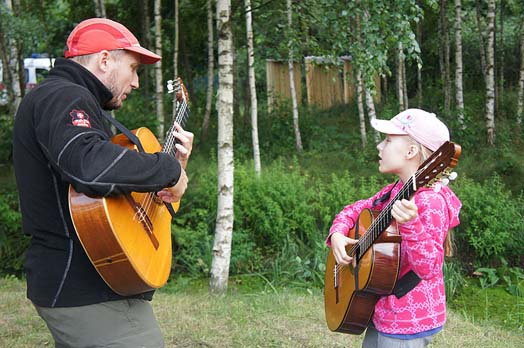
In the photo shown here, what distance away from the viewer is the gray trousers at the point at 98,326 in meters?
2.48

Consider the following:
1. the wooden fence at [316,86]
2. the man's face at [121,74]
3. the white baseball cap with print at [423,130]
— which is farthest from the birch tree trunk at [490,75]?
the man's face at [121,74]

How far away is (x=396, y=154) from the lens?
9.39 ft

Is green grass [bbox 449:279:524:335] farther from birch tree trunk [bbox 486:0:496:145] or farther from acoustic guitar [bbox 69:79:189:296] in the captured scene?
birch tree trunk [bbox 486:0:496:145]

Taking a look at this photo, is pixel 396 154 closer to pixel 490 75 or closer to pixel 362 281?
pixel 362 281

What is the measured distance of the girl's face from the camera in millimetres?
2836

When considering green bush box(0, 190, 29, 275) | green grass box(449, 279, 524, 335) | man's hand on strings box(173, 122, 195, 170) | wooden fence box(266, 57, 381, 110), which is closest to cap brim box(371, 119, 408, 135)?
man's hand on strings box(173, 122, 195, 170)

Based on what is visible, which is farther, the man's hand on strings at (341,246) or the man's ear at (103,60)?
the man's hand on strings at (341,246)

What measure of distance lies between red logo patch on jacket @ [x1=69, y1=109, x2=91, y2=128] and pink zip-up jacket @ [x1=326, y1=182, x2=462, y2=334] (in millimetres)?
1278

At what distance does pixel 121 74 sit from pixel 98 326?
998 mm

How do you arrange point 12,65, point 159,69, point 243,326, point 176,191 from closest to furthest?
1. point 176,191
2. point 243,326
3. point 159,69
4. point 12,65

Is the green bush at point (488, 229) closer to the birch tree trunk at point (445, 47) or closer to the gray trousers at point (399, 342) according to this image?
the birch tree trunk at point (445, 47)

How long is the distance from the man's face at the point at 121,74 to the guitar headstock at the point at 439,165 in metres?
1.22

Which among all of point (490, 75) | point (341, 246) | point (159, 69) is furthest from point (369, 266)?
point (490, 75)

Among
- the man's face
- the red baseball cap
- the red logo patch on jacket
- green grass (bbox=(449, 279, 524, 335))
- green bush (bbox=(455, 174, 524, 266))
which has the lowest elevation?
green grass (bbox=(449, 279, 524, 335))
